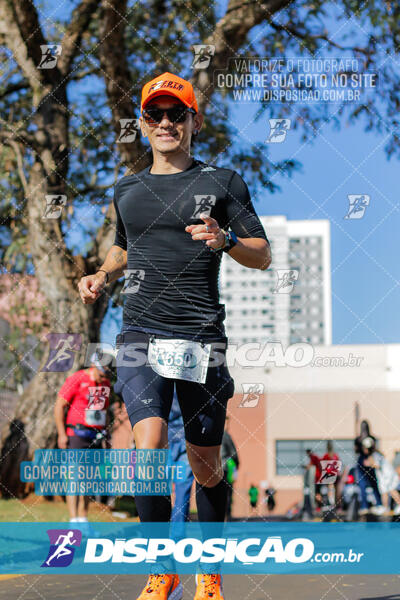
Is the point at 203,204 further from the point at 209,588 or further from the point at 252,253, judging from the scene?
the point at 209,588

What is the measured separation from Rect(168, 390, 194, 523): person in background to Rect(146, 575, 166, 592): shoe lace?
73.3 inches

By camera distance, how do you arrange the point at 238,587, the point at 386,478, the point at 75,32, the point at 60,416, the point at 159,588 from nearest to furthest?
1. the point at 159,588
2. the point at 238,587
3. the point at 60,416
4. the point at 386,478
5. the point at 75,32

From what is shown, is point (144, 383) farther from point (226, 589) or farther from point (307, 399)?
point (307, 399)

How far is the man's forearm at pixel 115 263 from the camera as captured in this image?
3.71 metres

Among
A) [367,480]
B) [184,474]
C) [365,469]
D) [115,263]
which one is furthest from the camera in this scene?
[367,480]

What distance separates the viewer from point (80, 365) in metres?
10.2

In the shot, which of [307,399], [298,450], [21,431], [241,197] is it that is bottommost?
[241,197]

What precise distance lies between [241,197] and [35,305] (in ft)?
28.9

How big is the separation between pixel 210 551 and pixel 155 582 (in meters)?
0.36

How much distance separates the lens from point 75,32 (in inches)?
435

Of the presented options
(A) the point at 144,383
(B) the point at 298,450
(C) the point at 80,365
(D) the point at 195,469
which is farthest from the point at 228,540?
(B) the point at 298,450

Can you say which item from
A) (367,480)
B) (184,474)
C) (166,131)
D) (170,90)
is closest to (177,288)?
(166,131)

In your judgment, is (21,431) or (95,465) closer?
(95,465)

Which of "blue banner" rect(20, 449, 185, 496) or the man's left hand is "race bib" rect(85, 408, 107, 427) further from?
the man's left hand
